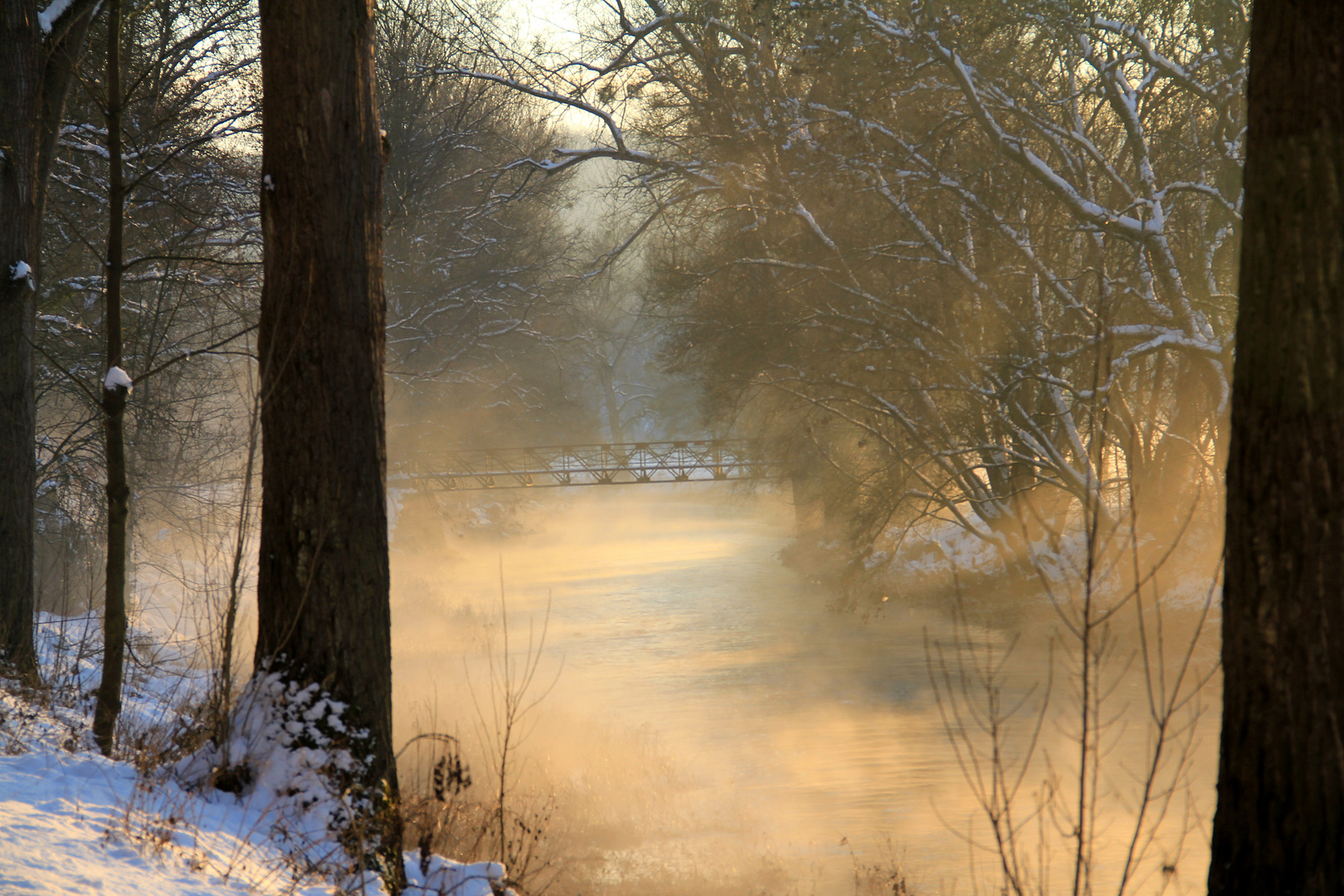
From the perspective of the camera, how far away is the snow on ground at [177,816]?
10.7ft

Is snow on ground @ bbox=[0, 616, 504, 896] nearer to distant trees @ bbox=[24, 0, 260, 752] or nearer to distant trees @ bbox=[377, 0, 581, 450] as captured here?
distant trees @ bbox=[24, 0, 260, 752]

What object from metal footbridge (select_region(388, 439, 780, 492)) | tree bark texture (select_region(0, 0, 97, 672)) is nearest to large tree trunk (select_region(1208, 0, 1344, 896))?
tree bark texture (select_region(0, 0, 97, 672))

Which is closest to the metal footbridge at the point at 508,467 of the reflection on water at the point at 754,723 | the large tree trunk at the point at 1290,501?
the reflection on water at the point at 754,723

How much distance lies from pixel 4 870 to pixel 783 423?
19.8 metres

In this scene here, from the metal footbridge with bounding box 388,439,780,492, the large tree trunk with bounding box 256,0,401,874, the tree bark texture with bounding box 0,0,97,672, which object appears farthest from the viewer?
the metal footbridge with bounding box 388,439,780,492

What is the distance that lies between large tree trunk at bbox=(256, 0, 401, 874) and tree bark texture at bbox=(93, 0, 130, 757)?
40.0 inches

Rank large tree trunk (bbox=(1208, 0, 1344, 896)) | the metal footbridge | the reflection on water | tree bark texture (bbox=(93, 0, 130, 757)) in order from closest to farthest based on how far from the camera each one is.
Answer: large tree trunk (bbox=(1208, 0, 1344, 896)) < tree bark texture (bbox=(93, 0, 130, 757)) < the reflection on water < the metal footbridge

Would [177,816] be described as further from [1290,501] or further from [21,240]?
[21,240]

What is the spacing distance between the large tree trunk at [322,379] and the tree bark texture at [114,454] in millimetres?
1016

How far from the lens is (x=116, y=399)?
5285 mm

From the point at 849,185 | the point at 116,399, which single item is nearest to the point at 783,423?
the point at 849,185

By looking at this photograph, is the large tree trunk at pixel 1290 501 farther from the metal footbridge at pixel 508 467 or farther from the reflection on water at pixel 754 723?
the metal footbridge at pixel 508 467

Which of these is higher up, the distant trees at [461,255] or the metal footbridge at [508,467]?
the distant trees at [461,255]

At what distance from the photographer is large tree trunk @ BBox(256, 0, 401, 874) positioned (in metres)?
4.97
